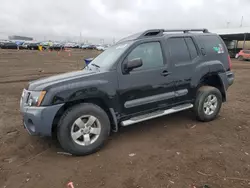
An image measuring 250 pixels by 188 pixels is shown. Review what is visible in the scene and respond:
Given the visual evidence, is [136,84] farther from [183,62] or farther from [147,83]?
[183,62]

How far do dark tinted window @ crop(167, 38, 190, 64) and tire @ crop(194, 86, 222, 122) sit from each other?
79 centimetres

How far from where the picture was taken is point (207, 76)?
462 centimetres

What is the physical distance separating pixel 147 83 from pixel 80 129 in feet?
4.69

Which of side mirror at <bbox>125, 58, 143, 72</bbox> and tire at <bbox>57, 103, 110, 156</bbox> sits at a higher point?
side mirror at <bbox>125, 58, 143, 72</bbox>

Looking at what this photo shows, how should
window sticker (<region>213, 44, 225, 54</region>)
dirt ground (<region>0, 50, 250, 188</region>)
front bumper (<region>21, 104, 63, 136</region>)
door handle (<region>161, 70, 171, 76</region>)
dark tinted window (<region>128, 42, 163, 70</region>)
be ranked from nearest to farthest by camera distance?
dirt ground (<region>0, 50, 250, 188</region>) → front bumper (<region>21, 104, 63, 136</region>) → dark tinted window (<region>128, 42, 163, 70</region>) → door handle (<region>161, 70, 171, 76</region>) → window sticker (<region>213, 44, 225, 54</region>)

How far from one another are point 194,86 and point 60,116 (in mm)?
2762

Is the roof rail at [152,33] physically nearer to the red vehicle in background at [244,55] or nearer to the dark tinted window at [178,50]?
the dark tinted window at [178,50]

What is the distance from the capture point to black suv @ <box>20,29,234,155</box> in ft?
10.7

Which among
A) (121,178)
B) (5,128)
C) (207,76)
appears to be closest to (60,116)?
(121,178)

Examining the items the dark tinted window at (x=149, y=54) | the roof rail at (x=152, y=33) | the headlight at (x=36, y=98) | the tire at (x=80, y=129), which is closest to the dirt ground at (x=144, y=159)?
the tire at (x=80, y=129)

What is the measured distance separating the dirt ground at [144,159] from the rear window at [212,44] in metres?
1.59

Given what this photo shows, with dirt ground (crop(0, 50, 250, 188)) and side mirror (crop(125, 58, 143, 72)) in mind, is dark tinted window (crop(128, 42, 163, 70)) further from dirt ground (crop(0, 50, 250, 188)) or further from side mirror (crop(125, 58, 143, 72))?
dirt ground (crop(0, 50, 250, 188))

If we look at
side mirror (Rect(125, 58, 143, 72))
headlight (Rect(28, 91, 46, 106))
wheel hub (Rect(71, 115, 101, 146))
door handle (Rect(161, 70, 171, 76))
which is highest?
side mirror (Rect(125, 58, 143, 72))

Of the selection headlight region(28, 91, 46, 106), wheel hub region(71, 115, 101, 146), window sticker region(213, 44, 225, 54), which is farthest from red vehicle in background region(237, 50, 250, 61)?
headlight region(28, 91, 46, 106)
